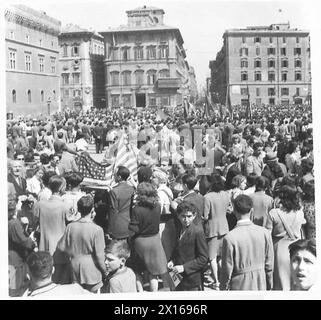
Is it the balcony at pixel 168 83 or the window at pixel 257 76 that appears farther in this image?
the window at pixel 257 76

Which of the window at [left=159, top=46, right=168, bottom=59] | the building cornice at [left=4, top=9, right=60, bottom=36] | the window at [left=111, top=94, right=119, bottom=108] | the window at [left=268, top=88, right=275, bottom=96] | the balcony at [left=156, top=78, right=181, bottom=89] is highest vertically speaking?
the building cornice at [left=4, top=9, right=60, bottom=36]

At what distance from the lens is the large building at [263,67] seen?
901cm

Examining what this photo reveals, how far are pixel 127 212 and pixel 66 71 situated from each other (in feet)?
13.5

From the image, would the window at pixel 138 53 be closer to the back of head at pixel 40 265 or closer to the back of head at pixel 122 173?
the back of head at pixel 122 173

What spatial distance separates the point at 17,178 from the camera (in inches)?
332

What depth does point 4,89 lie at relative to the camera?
8523 millimetres

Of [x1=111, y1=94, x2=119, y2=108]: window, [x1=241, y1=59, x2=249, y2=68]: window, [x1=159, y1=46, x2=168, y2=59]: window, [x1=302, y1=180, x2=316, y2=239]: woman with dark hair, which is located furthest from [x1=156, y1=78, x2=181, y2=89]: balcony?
[x1=302, y1=180, x2=316, y2=239]: woman with dark hair

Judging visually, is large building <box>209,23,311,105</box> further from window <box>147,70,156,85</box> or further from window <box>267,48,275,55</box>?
window <box>147,70,156,85</box>

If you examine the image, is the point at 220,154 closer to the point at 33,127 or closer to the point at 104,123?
the point at 104,123

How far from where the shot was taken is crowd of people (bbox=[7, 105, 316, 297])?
5.93m

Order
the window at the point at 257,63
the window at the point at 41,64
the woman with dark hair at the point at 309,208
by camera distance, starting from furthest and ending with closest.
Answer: the window at the point at 257,63
the window at the point at 41,64
the woman with dark hair at the point at 309,208

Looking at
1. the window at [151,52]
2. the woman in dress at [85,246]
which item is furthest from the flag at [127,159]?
the woman in dress at [85,246]

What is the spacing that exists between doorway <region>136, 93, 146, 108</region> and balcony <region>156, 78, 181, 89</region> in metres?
0.42

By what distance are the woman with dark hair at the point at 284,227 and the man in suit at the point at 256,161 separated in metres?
2.08
